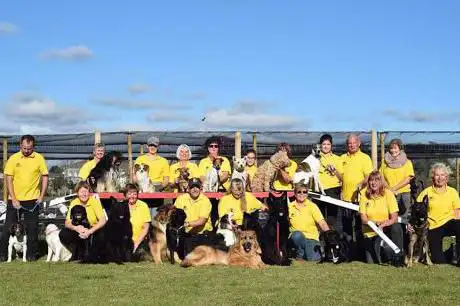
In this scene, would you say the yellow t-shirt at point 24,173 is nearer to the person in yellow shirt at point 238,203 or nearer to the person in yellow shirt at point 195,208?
the person in yellow shirt at point 195,208

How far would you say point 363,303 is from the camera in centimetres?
554

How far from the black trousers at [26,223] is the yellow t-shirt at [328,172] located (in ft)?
13.5

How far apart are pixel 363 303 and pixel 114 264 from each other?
12.2ft

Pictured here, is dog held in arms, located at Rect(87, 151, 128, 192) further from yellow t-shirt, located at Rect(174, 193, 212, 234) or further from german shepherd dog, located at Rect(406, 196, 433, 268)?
german shepherd dog, located at Rect(406, 196, 433, 268)

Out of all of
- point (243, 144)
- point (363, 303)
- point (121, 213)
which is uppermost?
point (243, 144)

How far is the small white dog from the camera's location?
943cm

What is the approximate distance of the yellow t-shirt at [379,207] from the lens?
823 cm

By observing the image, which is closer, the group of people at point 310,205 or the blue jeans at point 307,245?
the group of people at point 310,205

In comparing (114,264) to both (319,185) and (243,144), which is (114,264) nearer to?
(319,185)

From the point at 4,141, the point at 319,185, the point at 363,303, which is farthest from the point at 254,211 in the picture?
the point at 4,141

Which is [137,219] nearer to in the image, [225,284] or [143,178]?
[143,178]

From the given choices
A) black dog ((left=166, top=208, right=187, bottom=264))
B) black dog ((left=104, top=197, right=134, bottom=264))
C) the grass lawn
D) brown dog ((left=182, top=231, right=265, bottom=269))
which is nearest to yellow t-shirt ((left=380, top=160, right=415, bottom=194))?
the grass lawn

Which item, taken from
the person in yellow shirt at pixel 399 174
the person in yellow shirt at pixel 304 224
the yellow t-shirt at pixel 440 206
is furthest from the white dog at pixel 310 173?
the yellow t-shirt at pixel 440 206

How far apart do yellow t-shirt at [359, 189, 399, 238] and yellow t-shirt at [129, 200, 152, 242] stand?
9.46ft
